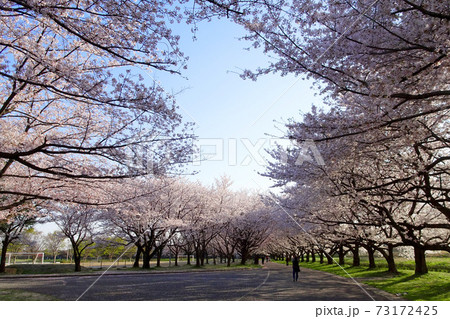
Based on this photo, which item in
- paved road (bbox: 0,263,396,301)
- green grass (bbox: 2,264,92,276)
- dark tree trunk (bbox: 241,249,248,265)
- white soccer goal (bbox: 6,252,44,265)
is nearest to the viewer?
paved road (bbox: 0,263,396,301)

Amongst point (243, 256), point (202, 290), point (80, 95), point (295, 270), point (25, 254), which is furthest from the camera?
point (243, 256)

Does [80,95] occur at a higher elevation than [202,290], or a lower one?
higher

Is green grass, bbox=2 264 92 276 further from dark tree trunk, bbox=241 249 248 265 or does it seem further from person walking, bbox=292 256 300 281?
person walking, bbox=292 256 300 281

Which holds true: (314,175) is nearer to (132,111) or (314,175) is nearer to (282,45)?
(282,45)

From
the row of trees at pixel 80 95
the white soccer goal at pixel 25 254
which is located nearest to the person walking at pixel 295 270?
the row of trees at pixel 80 95

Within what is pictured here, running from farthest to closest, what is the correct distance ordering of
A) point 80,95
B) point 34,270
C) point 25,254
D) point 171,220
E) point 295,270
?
point 25,254, point 171,220, point 34,270, point 295,270, point 80,95

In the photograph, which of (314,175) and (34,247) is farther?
(34,247)

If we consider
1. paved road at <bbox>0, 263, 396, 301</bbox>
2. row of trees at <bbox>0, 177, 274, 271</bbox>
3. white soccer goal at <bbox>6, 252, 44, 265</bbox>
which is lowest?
white soccer goal at <bbox>6, 252, 44, 265</bbox>

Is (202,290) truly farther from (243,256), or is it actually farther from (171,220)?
(243,256)

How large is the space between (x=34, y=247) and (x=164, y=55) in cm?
7245

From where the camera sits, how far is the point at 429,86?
595cm

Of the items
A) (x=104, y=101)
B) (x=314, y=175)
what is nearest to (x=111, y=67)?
(x=104, y=101)

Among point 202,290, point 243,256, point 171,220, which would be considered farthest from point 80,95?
point 243,256

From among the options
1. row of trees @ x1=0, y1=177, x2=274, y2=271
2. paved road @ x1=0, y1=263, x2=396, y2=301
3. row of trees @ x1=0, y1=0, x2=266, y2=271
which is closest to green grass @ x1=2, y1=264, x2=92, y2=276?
row of trees @ x1=0, y1=177, x2=274, y2=271
